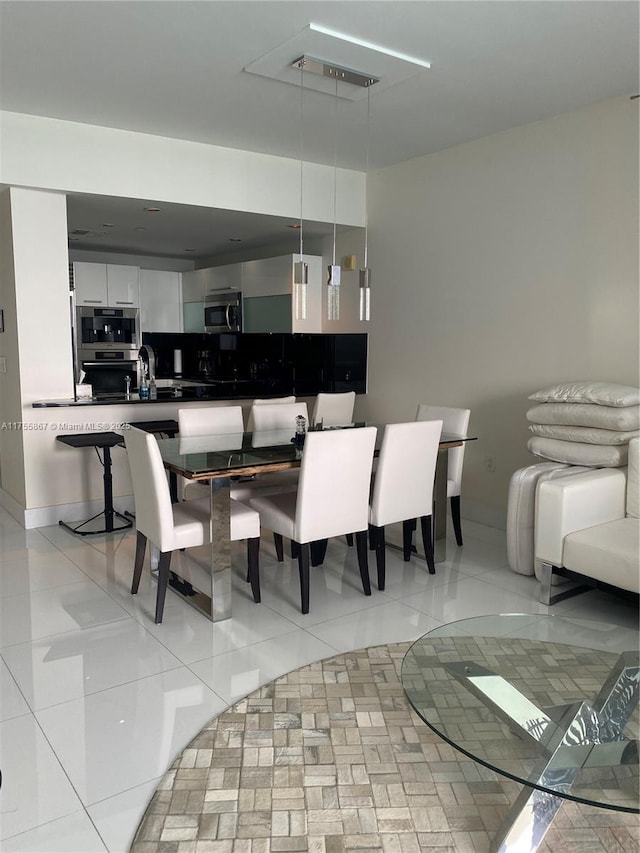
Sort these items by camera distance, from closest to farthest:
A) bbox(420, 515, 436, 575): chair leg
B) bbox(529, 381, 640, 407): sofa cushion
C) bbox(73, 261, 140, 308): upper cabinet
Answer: bbox(529, 381, 640, 407): sofa cushion
bbox(420, 515, 436, 575): chair leg
bbox(73, 261, 140, 308): upper cabinet

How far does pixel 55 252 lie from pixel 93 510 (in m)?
1.95

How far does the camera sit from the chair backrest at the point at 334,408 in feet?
17.3

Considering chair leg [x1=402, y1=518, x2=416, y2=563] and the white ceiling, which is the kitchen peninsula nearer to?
the white ceiling

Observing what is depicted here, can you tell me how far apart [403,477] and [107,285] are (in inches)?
199

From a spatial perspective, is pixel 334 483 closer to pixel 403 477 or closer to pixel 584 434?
pixel 403 477

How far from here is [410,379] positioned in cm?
566

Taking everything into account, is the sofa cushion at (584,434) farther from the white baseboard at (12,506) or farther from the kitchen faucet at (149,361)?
the white baseboard at (12,506)

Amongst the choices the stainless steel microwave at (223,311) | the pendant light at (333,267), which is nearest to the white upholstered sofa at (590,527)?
the pendant light at (333,267)

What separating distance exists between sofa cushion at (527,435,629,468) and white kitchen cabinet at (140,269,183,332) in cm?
522

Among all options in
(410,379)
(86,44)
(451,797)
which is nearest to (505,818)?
(451,797)

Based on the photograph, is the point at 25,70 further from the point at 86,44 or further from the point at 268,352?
the point at 268,352

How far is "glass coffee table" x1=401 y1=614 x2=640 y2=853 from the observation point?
5.57ft

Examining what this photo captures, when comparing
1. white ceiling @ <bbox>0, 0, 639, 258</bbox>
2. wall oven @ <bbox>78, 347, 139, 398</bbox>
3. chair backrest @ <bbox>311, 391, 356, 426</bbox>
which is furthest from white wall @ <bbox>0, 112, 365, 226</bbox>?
wall oven @ <bbox>78, 347, 139, 398</bbox>

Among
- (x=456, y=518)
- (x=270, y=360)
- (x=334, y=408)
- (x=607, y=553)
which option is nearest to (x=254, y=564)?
(x=456, y=518)
